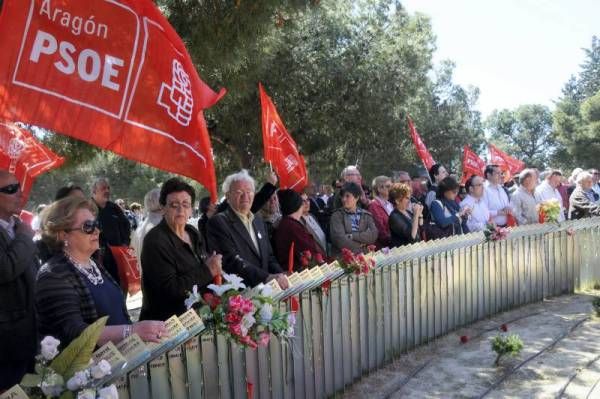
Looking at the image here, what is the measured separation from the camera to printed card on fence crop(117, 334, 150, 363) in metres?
2.74

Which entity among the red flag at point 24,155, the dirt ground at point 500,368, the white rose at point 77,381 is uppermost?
the red flag at point 24,155

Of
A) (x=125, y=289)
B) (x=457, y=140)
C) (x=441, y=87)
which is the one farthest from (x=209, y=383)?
(x=441, y=87)

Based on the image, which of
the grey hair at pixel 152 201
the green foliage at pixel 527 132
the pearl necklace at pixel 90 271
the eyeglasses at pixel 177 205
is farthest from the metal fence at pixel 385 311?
the green foliage at pixel 527 132

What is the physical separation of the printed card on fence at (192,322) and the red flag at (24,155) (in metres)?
2.98

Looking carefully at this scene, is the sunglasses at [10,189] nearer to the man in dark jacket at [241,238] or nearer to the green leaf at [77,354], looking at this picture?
the green leaf at [77,354]

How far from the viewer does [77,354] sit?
2.35m

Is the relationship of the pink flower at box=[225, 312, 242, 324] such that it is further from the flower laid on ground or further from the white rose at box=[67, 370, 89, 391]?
the flower laid on ground

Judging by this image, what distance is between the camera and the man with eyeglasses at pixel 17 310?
10.2ft

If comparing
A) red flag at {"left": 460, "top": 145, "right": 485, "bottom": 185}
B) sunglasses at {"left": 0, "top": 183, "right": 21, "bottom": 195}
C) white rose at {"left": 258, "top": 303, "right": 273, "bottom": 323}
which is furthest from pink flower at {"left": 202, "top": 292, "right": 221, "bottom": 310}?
red flag at {"left": 460, "top": 145, "right": 485, "bottom": 185}

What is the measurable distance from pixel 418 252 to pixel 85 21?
4588 millimetres

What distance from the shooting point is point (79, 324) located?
9.51 feet

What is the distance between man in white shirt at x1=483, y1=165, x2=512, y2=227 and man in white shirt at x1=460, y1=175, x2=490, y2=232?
0.40 meters

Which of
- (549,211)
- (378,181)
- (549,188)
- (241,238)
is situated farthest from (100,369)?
(549,188)

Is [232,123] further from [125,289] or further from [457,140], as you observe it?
[457,140]
